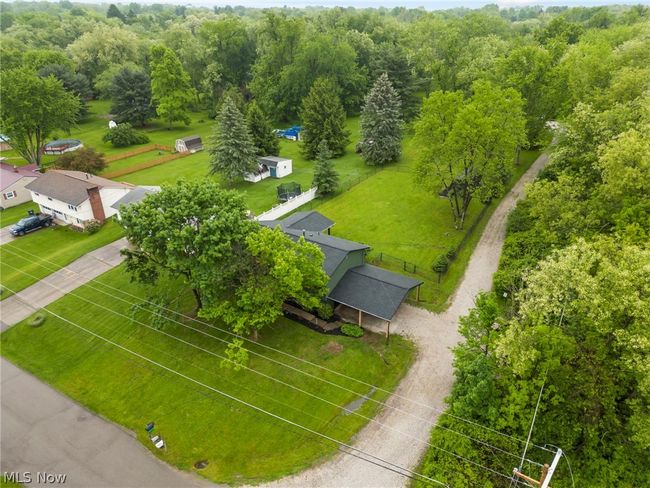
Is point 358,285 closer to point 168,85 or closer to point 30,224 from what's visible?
point 30,224

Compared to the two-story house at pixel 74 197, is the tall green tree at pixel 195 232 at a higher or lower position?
higher

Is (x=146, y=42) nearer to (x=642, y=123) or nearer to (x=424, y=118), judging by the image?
(x=424, y=118)

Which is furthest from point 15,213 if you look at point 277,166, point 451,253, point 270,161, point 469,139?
point 469,139

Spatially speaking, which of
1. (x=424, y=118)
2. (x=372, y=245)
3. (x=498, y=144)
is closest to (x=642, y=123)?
(x=498, y=144)

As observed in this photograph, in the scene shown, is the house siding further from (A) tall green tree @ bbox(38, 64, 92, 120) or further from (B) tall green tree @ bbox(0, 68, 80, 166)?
(A) tall green tree @ bbox(38, 64, 92, 120)

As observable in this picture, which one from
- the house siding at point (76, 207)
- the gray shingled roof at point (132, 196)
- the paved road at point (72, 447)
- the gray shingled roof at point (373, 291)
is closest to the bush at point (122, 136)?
the house siding at point (76, 207)

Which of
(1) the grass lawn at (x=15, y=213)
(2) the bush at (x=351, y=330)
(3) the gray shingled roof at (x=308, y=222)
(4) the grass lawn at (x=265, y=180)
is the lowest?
(1) the grass lawn at (x=15, y=213)
